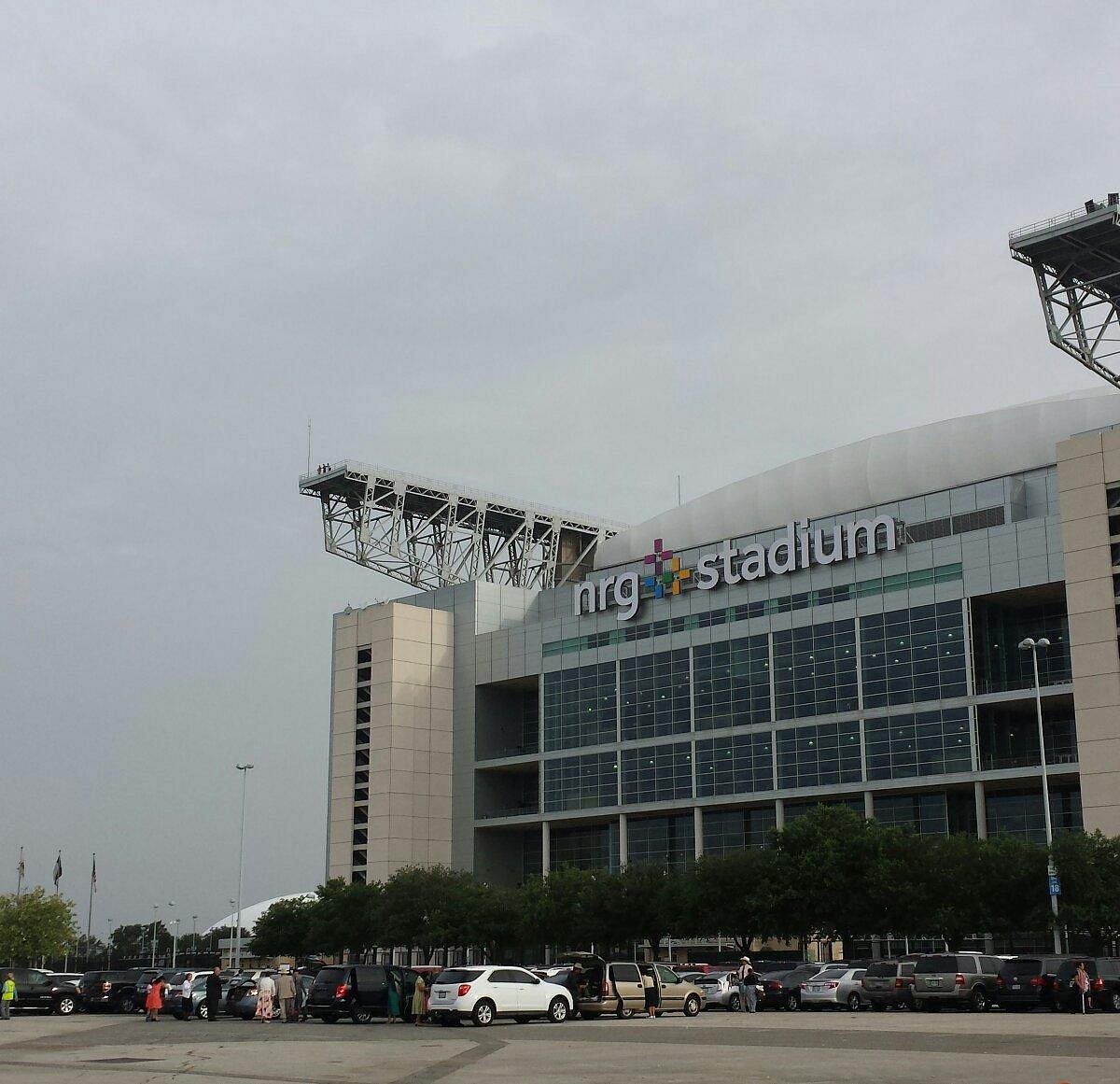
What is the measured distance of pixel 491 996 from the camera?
43781 millimetres

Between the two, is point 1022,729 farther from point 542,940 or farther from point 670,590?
point 542,940

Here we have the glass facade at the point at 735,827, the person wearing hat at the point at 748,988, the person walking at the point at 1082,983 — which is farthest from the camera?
the glass facade at the point at 735,827

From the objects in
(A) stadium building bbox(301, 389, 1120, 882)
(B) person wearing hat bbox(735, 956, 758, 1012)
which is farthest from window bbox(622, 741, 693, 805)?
(B) person wearing hat bbox(735, 956, 758, 1012)

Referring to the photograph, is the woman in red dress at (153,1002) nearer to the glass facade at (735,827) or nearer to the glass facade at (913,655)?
the glass facade at (735,827)

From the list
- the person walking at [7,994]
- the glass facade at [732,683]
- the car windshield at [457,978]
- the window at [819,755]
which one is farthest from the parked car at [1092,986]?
the glass facade at [732,683]

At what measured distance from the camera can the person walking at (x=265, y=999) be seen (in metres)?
48.2

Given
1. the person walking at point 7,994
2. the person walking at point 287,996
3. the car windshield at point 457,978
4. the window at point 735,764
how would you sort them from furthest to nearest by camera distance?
1. the window at point 735,764
2. the person walking at point 7,994
3. the person walking at point 287,996
4. the car windshield at point 457,978

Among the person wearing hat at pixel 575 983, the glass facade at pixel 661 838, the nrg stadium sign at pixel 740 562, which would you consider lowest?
the person wearing hat at pixel 575 983

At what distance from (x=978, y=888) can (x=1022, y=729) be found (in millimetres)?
21619

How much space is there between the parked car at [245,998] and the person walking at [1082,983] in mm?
25478

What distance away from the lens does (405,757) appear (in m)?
112

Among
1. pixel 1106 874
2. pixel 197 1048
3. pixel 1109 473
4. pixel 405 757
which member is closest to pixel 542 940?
pixel 405 757

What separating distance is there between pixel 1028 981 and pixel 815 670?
151 ft

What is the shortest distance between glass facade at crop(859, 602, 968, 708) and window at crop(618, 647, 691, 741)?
1467 cm
